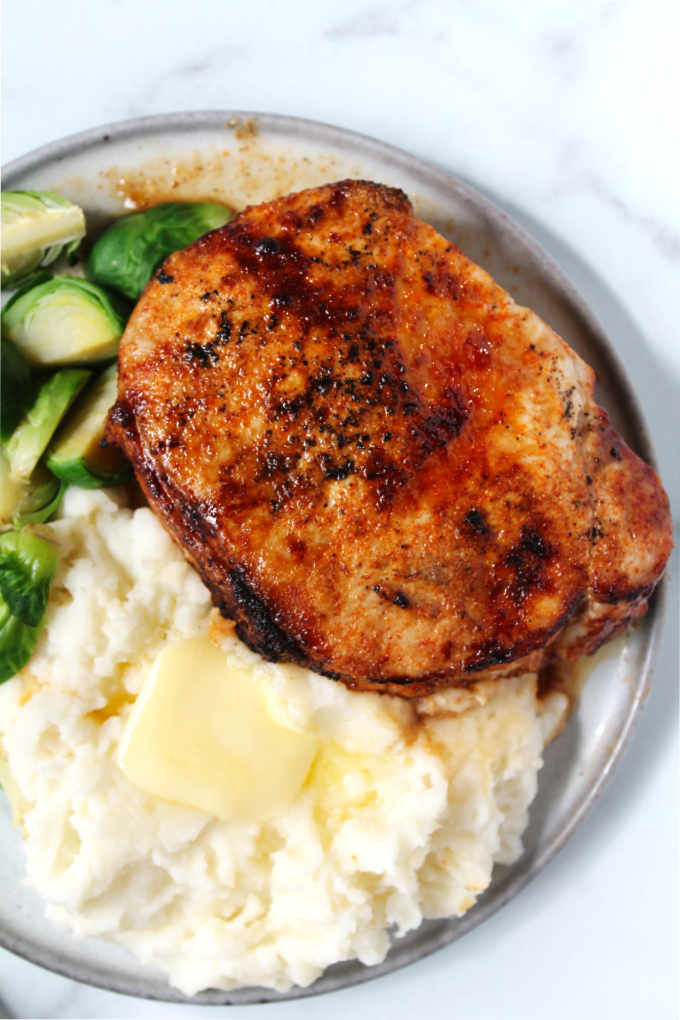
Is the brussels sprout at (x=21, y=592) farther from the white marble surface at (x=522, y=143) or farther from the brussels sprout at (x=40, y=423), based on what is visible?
the white marble surface at (x=522, y=143)

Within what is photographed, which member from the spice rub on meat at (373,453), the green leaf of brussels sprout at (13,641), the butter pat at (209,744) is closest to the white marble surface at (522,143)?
the spice rub on meat at (373,453)

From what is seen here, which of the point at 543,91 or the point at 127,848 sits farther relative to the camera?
the point at 543,91

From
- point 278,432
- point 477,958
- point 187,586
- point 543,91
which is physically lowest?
point 477,958

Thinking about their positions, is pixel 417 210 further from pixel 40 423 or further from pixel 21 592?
pixel 21 592

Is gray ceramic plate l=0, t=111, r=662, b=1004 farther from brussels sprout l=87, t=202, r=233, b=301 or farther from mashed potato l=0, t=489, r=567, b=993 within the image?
mashed potato l=0, t=489, r=567, b=993

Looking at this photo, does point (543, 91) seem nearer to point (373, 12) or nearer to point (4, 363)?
point (373, 12)

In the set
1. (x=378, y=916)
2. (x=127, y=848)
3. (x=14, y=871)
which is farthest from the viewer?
(x=14, y=871)

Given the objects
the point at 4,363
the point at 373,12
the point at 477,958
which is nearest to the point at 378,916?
the point at 477,958
